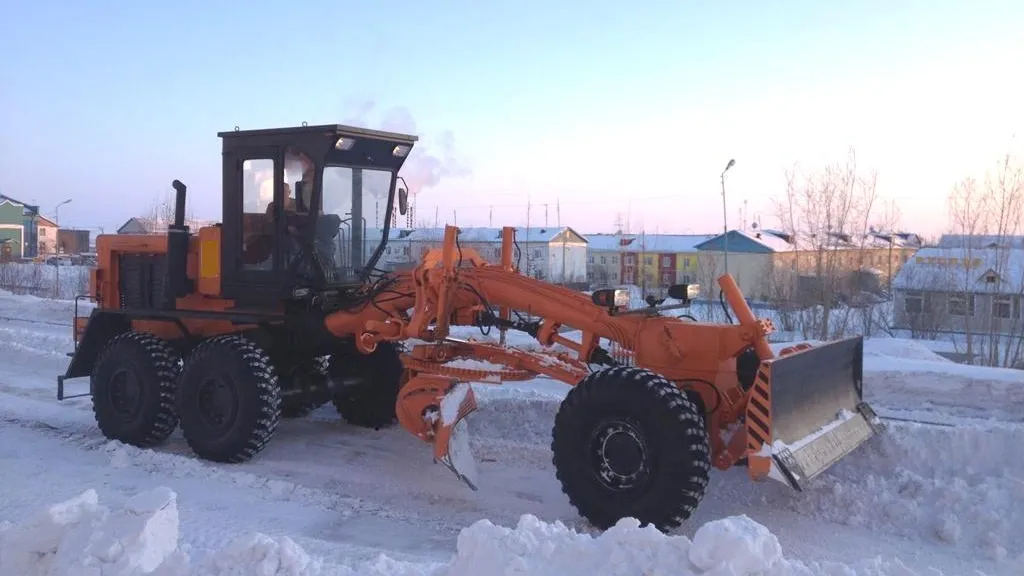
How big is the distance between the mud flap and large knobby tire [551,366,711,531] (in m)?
1.07

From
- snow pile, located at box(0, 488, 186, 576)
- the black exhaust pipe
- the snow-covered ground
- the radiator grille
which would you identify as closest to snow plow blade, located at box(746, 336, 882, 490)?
the snow-covered ground

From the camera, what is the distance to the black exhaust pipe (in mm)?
9234

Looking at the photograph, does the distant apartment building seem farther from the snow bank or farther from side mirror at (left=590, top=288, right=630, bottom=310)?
the snow bank

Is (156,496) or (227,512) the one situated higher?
(156,496)

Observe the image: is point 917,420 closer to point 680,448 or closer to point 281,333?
point 680,448

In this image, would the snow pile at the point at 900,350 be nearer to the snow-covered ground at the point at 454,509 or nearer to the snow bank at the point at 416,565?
the snow-covered ground at the point at 454,509

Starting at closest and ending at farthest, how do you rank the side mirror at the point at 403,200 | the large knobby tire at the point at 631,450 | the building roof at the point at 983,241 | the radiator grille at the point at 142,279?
the large knobby tire at the point at 631,450, the side mirror at the point at 403,200, the radiator grille at the point at 142,279, the building roof at the point at 983,241

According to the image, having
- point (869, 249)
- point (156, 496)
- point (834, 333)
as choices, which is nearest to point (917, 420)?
point (156, 496)

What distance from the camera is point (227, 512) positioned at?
673 centimetres

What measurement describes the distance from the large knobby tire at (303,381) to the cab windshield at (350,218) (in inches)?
43.0

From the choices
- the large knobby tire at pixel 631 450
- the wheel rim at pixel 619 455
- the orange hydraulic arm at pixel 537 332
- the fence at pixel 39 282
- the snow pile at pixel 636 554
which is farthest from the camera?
the fence at pixel 39 282

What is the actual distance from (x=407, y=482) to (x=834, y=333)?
18001mm

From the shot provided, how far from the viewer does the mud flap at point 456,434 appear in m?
7.16

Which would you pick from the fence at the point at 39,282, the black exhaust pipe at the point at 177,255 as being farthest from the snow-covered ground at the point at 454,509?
the fence at the point at 39,282
